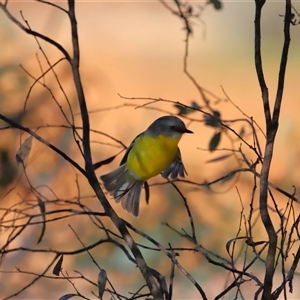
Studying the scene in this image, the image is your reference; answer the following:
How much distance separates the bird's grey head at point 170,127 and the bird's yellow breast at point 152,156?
1 centimetres

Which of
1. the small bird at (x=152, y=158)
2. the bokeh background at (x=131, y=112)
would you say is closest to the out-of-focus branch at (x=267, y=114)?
the small bird at (x=152, y=158)

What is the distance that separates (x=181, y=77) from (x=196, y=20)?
171 mm

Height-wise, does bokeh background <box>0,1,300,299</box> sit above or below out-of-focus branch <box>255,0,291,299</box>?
above

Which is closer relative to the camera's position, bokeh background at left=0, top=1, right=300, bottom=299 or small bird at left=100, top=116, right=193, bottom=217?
small bird at left=100, top=116, right=193, bottom=217

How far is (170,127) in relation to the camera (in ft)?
3.57

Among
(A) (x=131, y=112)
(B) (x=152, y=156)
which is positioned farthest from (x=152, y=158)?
(A) (x=131, y=112)

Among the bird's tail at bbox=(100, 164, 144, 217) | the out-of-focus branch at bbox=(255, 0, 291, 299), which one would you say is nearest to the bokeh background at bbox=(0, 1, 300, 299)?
the bird's tail at bbox=(100, 164, 144, 217)

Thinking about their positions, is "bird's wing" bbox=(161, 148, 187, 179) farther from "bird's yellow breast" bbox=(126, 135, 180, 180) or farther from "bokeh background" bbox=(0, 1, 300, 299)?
"bokeh background" bbox=(0, 1, 300, 299)

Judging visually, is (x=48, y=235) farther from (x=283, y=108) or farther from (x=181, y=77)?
Result: (x=283, y=108)

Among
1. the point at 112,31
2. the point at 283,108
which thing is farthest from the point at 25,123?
the point at 283,108

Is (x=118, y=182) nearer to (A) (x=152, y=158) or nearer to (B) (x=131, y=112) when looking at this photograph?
(A) (x=152, y=158)

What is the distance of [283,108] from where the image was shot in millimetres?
1566

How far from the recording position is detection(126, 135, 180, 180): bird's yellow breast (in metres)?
1.10

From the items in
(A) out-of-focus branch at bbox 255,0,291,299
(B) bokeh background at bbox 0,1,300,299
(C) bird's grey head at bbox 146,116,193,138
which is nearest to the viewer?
(A) out-of-focus branch at bbox 255,0,291,299
